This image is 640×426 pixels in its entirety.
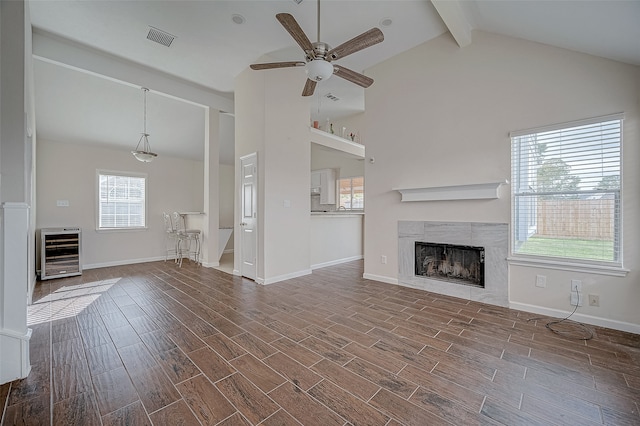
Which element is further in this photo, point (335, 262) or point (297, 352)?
point (335, 262)

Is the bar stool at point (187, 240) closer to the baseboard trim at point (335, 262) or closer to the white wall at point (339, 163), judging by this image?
the baseboard trim at point (335, 262)

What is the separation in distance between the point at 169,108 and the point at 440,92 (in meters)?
5.22

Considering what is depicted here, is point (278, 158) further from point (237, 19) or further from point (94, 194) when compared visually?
point (94, 194)

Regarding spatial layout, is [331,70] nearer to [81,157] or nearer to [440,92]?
[440,92]

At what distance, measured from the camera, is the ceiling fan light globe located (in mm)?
2449

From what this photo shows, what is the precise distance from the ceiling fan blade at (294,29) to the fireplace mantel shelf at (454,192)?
2423 millimetres

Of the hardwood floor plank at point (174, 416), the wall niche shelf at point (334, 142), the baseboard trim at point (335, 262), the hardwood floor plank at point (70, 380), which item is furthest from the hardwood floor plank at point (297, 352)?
the wall niche shelf at point (334, 142)

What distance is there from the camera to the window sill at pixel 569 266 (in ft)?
8.60

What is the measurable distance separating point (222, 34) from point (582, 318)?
5621mm

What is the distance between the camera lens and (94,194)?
5.68m

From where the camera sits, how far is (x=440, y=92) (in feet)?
12.6

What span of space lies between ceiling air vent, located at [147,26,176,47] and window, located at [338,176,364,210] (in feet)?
17.2

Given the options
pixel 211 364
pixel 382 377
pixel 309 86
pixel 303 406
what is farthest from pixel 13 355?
pixel 309 86

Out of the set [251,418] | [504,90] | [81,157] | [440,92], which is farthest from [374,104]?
[81,157]
